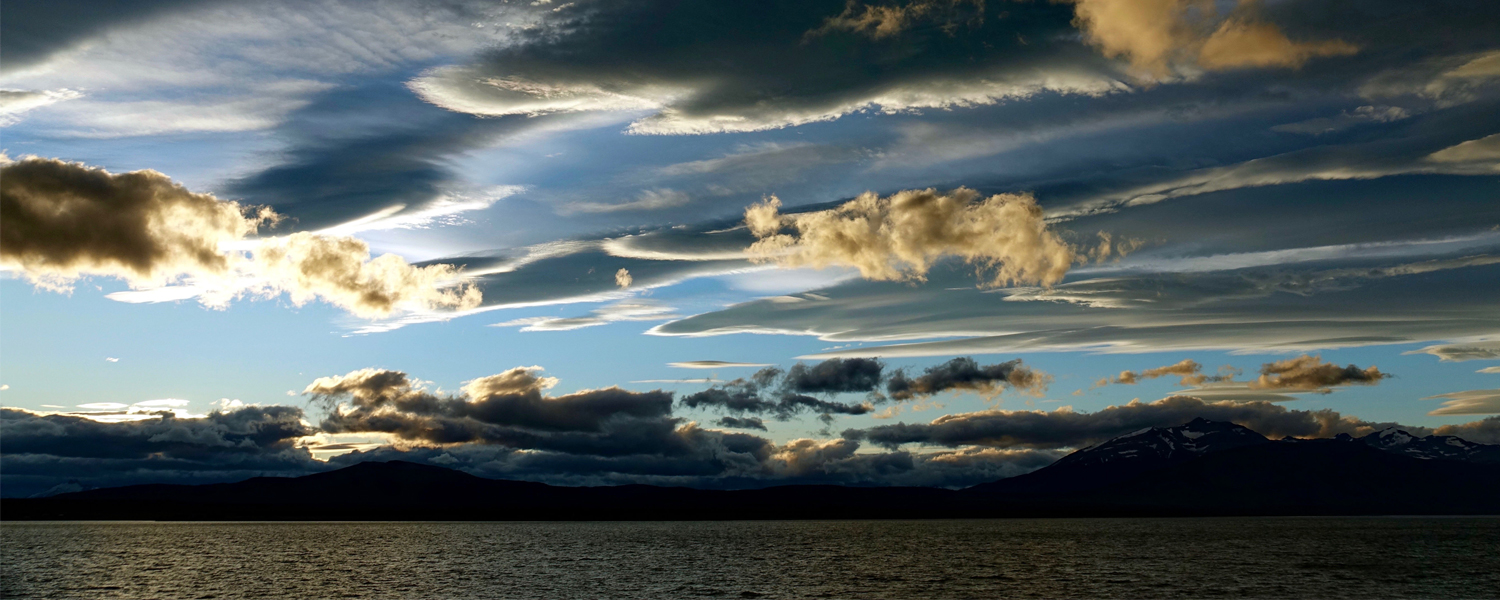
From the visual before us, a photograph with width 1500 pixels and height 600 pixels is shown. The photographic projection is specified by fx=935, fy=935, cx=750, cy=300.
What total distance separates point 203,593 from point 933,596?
3821 inches

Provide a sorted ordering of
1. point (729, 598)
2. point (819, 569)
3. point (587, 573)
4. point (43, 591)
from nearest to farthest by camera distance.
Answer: point (729, 598), point (43, 591), point (587, 573), point (819, 569)

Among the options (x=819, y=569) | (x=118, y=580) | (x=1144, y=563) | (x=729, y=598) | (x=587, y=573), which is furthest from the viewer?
(x=1144, y=563)

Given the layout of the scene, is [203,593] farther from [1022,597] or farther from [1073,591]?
[1073,591]

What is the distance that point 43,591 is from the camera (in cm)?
12375

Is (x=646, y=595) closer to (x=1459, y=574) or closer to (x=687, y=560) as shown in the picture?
(x=687, y=560)

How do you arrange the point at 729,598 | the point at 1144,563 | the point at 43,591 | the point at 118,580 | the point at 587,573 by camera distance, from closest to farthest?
1. the point at 729,598
2. the point at 43,591
3. the point at 118,580
4. the point at 587,573
5. the point at 1144,563

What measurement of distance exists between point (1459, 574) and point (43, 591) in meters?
216

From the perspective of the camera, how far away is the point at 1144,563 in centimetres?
18300

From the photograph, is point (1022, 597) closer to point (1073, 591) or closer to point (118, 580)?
point (1073, 591)

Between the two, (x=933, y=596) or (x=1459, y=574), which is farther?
(x=1459, y=574)

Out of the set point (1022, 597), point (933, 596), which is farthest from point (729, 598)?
point (1022, 597)

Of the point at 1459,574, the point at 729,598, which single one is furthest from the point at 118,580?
the point at 1459,574

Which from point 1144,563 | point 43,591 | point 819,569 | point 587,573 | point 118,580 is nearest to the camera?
point 43,591

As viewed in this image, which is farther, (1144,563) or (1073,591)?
(1144,563)
